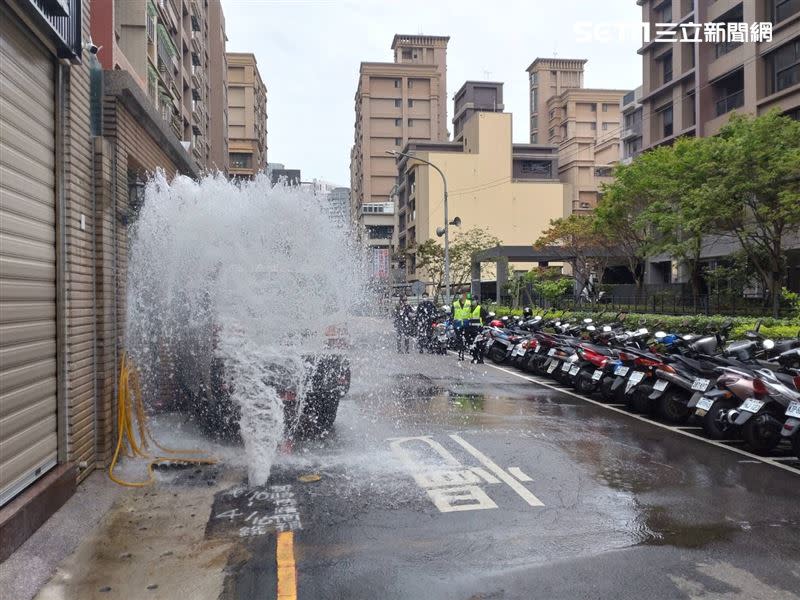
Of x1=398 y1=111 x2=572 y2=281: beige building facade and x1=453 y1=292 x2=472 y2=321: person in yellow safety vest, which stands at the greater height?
x1=398 y1=111 x2=572 y2=281: beige building facade

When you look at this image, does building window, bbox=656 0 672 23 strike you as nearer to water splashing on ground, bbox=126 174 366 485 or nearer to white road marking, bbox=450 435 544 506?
water splashing on ground, bbox=126 174 366 485

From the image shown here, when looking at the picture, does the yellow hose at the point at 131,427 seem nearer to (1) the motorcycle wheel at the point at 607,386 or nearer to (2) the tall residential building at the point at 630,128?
(1) the motorcycle wheel at the point at 607,386

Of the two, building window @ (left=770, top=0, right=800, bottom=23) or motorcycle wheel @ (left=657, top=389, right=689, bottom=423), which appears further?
building window @ (left=770, top=0, right=800, bottom=23)

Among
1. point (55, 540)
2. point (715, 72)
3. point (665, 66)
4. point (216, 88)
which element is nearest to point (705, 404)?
point (55, 540)

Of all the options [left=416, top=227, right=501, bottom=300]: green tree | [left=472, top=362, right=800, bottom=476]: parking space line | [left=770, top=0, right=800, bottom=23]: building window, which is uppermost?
[left=770, top=0, right=800, bottom=23]: building window

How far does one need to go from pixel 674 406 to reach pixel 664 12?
33466 mm

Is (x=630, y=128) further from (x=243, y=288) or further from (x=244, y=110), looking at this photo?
(x=243, y=288)

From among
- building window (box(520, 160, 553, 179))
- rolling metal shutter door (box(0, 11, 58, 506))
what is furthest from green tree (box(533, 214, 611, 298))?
building window (box(520, 160, 553, 179))

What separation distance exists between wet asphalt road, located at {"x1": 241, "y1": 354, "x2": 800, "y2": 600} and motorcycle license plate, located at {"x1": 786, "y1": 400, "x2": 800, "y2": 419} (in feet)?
1.95

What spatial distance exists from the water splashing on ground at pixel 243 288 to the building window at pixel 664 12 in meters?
33.9

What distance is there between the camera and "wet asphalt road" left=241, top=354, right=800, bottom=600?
13.6 ft

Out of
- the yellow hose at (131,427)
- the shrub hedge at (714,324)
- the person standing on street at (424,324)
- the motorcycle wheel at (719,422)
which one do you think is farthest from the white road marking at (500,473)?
the person standing on street at (424,324)

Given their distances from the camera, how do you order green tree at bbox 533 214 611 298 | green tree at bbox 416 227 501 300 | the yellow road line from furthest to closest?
green tree at bbox 416 227 501 300 < green tree at bbox 533 214 611 298 < the yellow road line

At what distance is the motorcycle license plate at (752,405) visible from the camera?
23.4 feet
